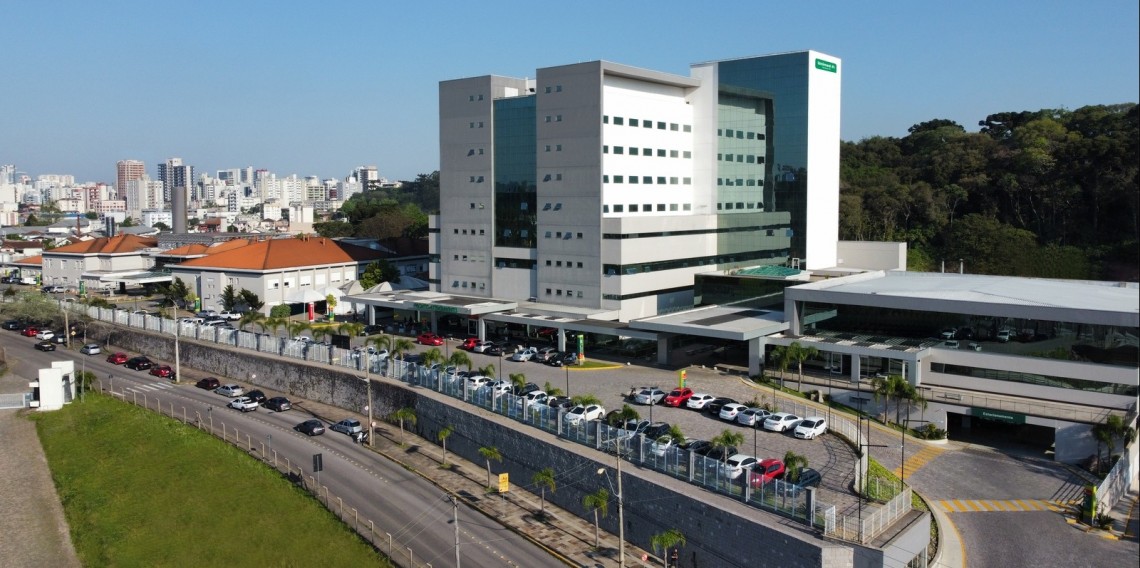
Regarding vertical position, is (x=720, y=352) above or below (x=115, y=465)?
above

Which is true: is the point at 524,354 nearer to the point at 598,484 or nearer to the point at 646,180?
the point at 646,180

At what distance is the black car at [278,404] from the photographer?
47.1 meters

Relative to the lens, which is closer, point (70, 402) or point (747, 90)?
point (70, 402)

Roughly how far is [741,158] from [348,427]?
112 feet

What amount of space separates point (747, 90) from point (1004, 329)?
28.6m

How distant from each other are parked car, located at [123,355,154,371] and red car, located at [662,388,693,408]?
38.9 m

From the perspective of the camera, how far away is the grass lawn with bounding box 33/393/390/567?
95.1 ft

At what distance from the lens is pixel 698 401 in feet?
124

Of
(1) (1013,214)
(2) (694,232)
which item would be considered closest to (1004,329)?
(2) (694,232)

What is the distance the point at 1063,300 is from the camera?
1454 inches

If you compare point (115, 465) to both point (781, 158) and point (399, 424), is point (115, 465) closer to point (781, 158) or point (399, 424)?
point (399, 424)

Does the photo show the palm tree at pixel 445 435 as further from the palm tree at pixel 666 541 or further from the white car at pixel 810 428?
the white car at pixel 810 428

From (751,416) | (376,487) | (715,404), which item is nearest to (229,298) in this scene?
(376,487)

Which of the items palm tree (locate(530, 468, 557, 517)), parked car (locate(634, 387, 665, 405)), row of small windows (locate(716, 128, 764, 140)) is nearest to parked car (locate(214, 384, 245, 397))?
palm tree (locate(530, 468, 557, 517))
